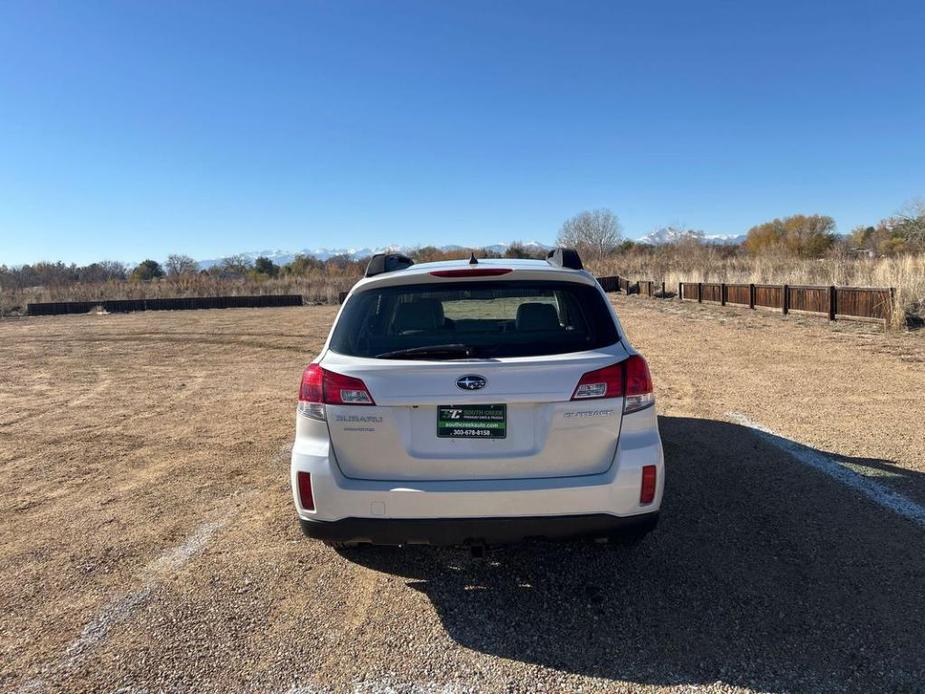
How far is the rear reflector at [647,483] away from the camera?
2910 millimetres

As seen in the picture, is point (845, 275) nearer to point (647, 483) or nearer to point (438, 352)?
point (647, 483)

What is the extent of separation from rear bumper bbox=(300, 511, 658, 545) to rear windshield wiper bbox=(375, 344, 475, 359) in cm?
76

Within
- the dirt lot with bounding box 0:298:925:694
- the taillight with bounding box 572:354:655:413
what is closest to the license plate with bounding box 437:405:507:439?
the taillight with bounding box 572:354:655:413

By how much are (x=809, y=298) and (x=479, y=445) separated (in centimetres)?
1579

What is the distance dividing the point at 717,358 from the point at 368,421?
9310 millimetres

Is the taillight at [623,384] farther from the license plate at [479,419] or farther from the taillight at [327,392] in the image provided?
the taillight at [327,392]

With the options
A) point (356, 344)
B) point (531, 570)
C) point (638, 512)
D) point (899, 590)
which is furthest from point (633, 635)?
point (356, 344)

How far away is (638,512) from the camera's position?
2.93 meters

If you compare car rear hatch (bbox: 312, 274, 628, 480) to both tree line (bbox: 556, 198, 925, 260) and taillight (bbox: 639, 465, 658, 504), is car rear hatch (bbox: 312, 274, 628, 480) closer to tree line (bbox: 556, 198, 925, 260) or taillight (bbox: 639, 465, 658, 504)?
taillight (bbox: 639, 465, 658, 504)

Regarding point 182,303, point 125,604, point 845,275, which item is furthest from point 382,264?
point 182,303

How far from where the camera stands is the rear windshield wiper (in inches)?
→ 115

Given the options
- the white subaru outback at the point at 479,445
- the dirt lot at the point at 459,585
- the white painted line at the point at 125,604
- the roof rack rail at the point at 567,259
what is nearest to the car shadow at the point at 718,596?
the dirt lot at the point at 459,585

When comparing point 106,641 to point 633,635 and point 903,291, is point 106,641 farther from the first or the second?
point 903,291

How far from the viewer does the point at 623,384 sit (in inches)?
115
